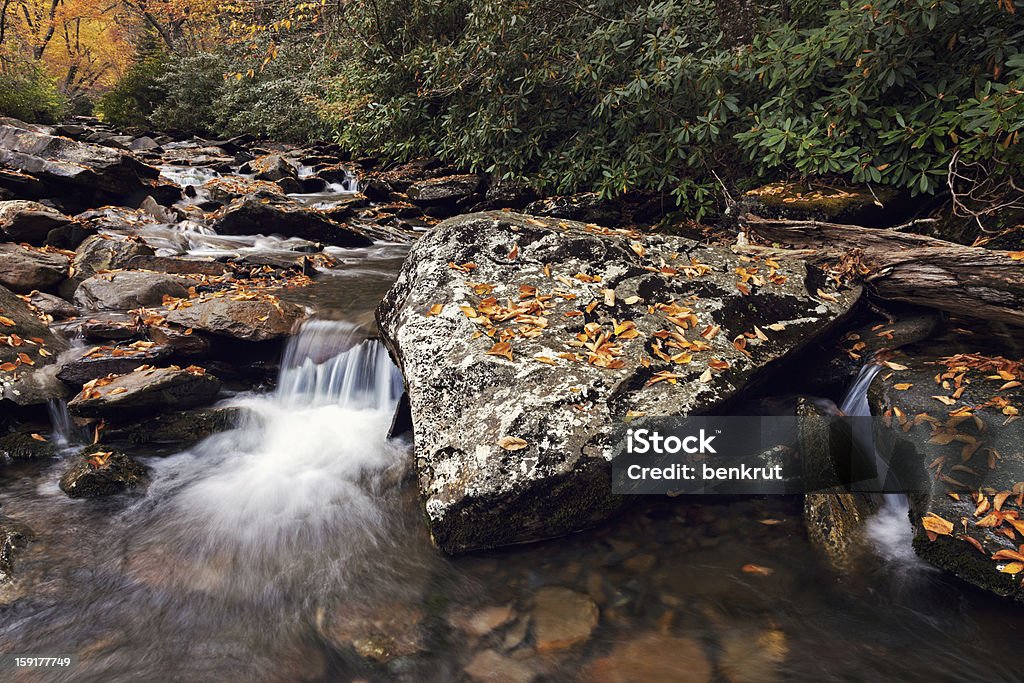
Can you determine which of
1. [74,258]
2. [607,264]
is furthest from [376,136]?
[607,264]

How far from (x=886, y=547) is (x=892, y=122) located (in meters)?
4.14

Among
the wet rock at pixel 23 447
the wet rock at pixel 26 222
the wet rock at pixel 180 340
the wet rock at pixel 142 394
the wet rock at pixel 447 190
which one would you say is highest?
the wet rock at pixel 447 190

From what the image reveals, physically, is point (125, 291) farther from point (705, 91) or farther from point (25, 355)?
point (705, 91)

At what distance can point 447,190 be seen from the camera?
11.2m

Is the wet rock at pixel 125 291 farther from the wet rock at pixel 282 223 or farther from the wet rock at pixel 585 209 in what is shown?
the wet rock at pixel 585 209

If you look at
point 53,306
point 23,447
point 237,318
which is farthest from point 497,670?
point 53,306

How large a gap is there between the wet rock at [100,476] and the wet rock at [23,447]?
1.18ft

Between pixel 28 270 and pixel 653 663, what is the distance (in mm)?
7123

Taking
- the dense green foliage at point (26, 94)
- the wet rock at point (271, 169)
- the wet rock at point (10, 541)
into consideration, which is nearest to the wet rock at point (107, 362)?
the wet rock at point (10, 541)

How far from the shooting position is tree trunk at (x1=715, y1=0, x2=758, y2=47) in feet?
21.9

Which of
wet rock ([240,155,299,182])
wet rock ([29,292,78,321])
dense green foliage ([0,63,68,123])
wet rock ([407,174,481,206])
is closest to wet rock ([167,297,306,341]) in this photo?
wet rock ([29,292,78,321])

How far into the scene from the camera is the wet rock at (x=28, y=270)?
5750 mm

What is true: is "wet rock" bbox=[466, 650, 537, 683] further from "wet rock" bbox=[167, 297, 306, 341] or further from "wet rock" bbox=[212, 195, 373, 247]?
"wet rock" bbox=[212, 195, 373, 247]

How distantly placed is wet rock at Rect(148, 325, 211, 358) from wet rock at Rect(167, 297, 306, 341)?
7 cm
